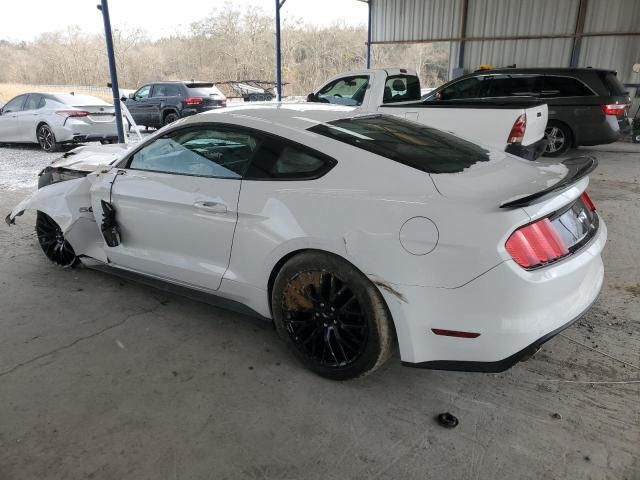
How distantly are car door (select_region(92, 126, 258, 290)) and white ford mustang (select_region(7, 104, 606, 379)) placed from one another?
10 mm

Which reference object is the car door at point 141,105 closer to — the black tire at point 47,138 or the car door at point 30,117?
the car door at point 30,117

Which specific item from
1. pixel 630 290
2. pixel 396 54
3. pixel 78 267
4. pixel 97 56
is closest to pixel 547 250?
pixel 630 290

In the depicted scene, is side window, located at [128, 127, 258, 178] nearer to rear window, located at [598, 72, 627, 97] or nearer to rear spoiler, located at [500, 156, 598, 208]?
rear spoiler, located at [500, 156, 598, 208]

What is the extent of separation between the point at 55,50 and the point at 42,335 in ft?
149

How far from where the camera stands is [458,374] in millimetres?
2779

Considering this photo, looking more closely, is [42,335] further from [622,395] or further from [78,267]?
[622,395]

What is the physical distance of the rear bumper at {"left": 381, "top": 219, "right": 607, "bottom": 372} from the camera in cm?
210

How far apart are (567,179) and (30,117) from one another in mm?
11906

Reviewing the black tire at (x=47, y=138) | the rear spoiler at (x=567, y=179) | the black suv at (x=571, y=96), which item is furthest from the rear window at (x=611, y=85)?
the black tire at (x=47, y=138)

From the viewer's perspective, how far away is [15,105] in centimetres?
1144

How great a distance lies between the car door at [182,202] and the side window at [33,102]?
915 cm

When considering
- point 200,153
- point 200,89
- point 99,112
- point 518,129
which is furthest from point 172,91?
point 200,153

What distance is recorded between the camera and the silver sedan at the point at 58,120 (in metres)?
10.5

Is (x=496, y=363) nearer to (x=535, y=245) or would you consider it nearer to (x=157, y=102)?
(x=535, y=245)
